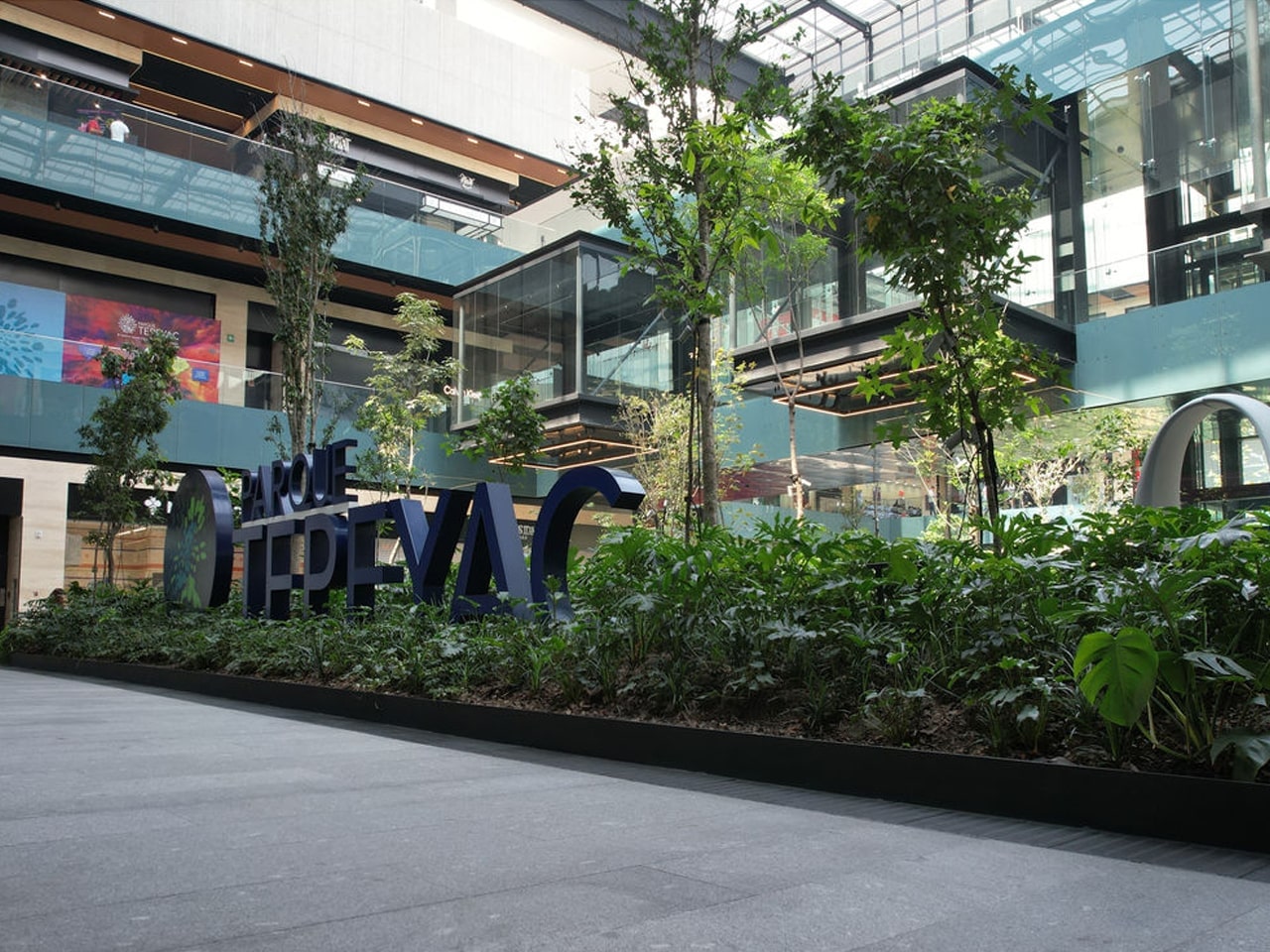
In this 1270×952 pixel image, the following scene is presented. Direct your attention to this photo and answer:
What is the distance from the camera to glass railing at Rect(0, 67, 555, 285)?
20234 millimetres

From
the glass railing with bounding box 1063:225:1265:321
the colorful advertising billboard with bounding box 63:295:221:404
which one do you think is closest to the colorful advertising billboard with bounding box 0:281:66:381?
the colorful advertising billboard with bounding box 63:295:221:404

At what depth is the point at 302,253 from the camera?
1372cm

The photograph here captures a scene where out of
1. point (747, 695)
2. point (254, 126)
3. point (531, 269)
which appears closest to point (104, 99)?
point (254, 126)

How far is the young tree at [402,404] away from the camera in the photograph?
69.8 ft

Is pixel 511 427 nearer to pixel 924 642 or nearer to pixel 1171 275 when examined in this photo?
pixel 1171 275

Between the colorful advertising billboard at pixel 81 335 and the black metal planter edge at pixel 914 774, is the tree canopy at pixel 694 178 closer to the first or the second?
the black metal planter edge at pixel 914 774

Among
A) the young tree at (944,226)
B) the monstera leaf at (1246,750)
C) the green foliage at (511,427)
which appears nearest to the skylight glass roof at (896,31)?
the green foliage at (511,427)

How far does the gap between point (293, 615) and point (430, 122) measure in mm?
21914

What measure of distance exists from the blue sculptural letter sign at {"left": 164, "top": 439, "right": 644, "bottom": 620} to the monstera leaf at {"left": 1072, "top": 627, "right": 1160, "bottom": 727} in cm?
387

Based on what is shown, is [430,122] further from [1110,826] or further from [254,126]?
[1110,826]

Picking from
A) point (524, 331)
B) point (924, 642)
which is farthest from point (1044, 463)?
point (924, 642)

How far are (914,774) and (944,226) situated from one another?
339cm

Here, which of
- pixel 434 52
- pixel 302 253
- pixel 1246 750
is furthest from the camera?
pixel 434 52

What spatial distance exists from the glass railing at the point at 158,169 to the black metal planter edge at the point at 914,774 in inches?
724
